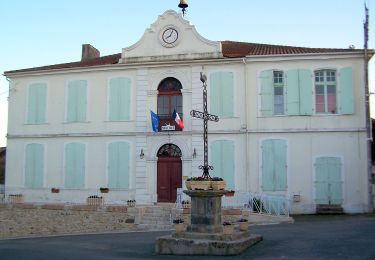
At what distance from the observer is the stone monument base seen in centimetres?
998

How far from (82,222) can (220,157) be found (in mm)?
6109

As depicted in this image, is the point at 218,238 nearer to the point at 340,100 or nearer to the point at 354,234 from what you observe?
the point at 354,234

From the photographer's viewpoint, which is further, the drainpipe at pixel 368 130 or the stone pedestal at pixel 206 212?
the drainpipe at pixel 368 130

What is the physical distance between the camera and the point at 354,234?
12352mm

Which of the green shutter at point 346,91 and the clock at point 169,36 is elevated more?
the clock at point 169,36

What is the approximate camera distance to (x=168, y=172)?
829 inches

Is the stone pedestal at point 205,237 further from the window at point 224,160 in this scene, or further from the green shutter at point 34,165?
the green shutter at point 34,165

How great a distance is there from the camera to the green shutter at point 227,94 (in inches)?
811

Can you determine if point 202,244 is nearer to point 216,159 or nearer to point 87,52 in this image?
point 216,159

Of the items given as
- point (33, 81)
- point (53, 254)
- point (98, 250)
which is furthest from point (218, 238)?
point (33, 81)

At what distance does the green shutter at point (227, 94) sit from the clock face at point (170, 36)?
8.79ft

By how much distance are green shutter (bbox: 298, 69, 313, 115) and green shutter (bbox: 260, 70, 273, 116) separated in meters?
1.19

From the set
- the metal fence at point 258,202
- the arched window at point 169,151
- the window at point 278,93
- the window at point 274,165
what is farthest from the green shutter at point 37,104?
the window at point 278,93

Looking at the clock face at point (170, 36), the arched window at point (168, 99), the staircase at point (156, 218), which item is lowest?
the staircase at point (156, 218)
